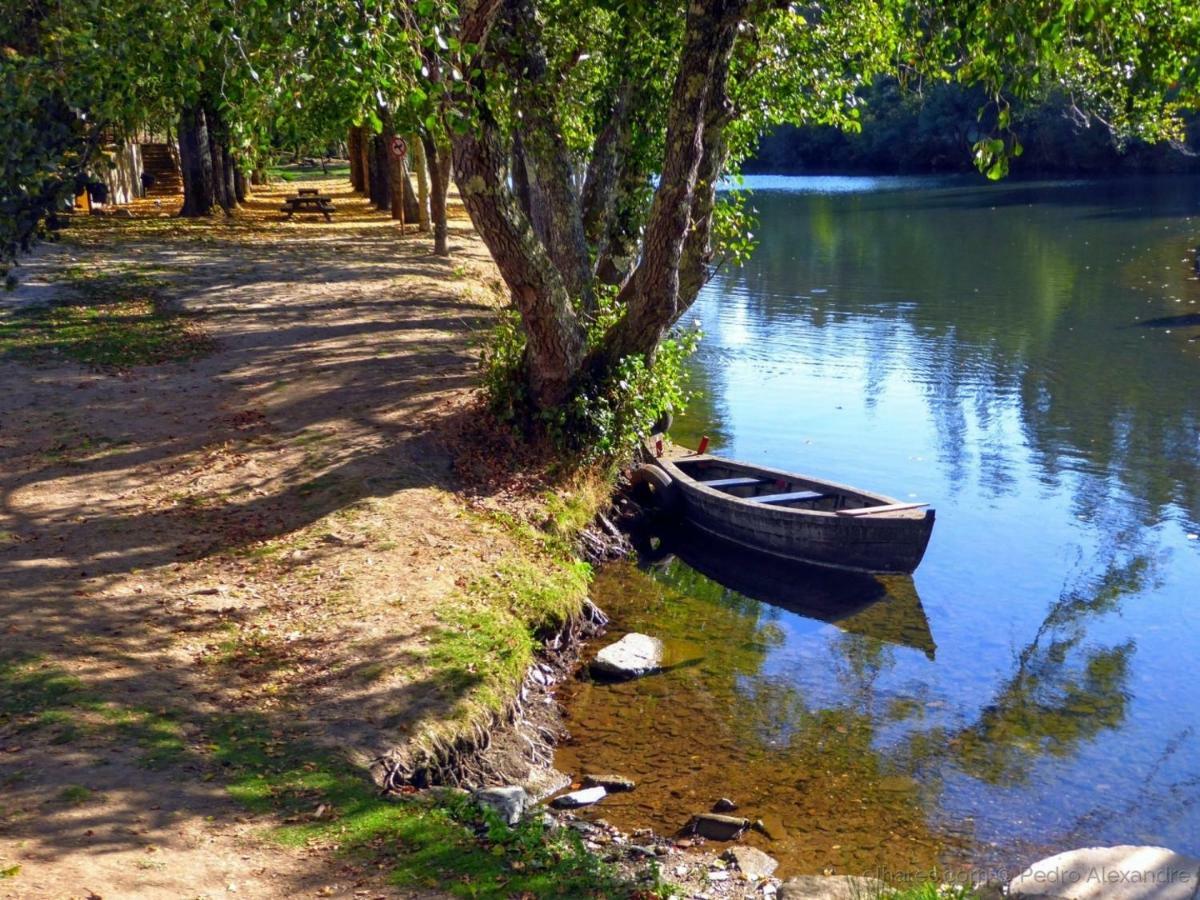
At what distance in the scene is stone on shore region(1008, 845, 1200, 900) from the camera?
18.8 ft

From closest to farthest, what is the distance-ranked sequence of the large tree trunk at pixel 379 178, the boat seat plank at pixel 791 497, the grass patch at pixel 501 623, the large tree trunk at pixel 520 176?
1. the grass patch at pixel 501 623
2. the boat seat plank at pixel 791 497
3. the large tree trunk at pixel 520 176
4. the large tree trunk at pixel 379 178

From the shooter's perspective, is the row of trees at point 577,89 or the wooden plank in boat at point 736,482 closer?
the row of trees at point 577,89

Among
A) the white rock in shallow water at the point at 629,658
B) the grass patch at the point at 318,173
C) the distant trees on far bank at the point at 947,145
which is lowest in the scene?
the white rock in shallow water at the point at 629,658

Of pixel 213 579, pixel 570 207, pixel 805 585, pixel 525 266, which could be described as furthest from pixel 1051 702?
pixel 570 207

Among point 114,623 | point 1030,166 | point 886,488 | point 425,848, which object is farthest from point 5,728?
point 1030,166

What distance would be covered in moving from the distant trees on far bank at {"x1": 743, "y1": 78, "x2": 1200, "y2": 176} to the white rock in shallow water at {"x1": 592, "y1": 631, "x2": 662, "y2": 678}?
152 ft

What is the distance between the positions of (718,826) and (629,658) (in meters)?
2.80

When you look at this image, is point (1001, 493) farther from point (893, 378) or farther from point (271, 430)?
point (271, 430)

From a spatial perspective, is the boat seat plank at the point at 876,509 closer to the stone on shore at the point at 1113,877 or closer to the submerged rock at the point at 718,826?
the submerged rock at the point at 718,826

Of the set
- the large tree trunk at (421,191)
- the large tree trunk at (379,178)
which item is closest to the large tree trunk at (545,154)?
the large tree trunk at (421,191)

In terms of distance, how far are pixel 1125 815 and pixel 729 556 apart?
6384mm

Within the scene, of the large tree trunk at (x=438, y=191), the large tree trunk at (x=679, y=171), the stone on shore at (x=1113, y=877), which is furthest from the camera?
the large tree trunk at (x=438, y=191)

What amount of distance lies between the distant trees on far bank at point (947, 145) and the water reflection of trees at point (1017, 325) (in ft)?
41.1

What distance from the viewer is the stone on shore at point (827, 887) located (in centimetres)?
661
